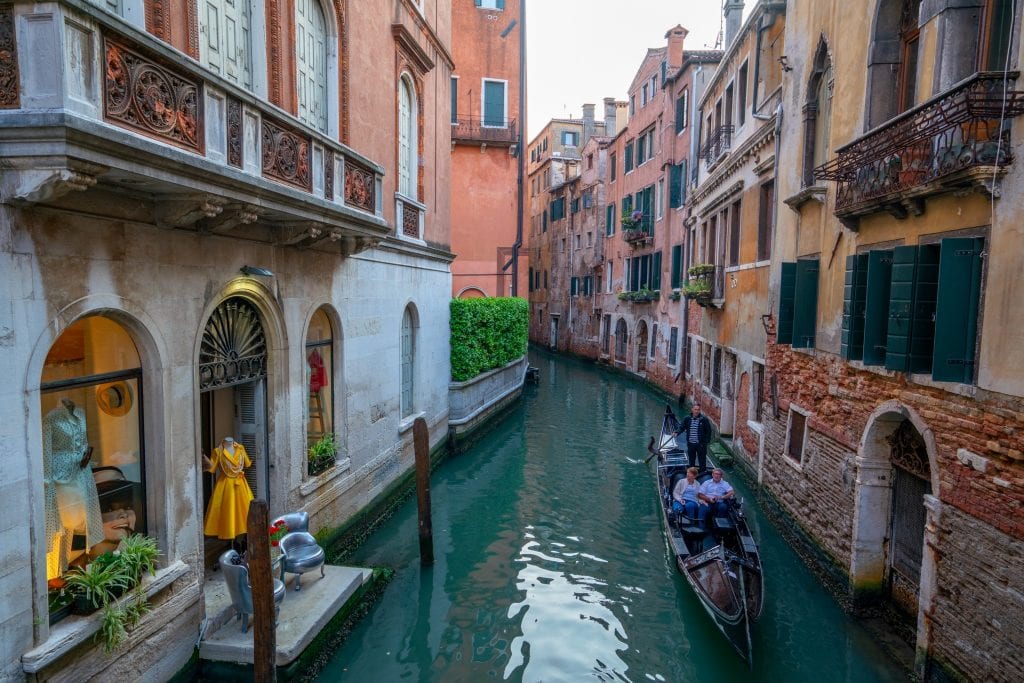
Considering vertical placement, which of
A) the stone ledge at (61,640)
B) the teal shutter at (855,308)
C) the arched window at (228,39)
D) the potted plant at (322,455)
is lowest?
the stone ledge at (61,640)

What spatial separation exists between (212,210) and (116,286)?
90cm

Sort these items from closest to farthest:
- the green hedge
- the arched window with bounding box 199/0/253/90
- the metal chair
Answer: the metal chair < the arched window with bounding box 199/0/253/90 < the green hedge

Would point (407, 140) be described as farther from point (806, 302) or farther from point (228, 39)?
point (806, 302)

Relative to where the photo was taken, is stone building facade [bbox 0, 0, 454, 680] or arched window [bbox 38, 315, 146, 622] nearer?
stone building facade [bbox 0, 0, 454, 680]

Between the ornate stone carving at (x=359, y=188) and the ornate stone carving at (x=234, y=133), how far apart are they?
7.67 ft

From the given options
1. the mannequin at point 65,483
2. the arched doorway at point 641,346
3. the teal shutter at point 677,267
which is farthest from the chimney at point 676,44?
the mannequin at point 65,483

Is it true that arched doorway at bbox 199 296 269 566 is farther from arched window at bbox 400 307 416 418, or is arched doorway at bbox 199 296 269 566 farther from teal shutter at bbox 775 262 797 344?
teal shutter at bbox 775 262 797 344

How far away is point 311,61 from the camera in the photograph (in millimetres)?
8172

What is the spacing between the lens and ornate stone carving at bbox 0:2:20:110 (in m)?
3.64

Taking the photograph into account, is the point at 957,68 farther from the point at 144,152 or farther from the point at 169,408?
the point at 169,408

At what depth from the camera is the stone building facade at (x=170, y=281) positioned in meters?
3.93

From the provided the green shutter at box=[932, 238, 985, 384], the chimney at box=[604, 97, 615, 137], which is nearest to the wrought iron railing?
the green shutter at box=[932, 238, 985, 384]

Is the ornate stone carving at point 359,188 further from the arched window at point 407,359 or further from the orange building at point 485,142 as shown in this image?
the orange building at point 485,142

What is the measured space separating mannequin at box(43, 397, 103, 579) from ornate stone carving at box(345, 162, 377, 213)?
4162 mm
